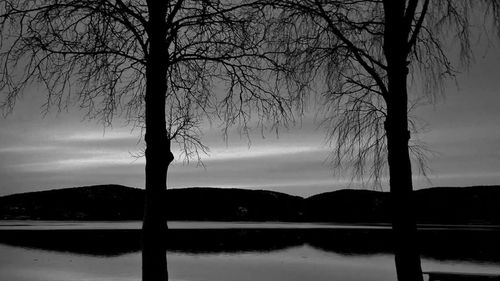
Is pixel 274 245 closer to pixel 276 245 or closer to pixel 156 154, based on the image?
pixel 276 245

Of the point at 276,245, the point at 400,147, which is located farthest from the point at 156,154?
the point at 276,245

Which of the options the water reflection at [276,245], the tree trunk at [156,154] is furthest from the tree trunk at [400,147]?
the water reflection at [276,245]

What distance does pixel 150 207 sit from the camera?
13008 millimetres

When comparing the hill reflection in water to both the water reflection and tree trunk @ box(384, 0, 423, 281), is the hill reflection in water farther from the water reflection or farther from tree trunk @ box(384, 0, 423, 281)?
tree trunk @ box(384, 0, 423, 281)

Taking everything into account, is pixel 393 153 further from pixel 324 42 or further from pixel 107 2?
pixel 107 2

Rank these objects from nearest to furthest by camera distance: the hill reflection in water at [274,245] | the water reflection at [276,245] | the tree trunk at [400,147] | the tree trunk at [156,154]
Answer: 1. the tree trunk at [156,154]
2. the tree trunk at [400,147]
3. the water reflection at [276,245]
4. the hill reflection in water at [274,245]

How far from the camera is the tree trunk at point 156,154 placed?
12969 millimetres

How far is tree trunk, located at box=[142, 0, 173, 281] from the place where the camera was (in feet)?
42.5

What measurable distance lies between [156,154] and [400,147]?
5386 millimetres

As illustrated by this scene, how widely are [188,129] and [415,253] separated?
20.1 feet

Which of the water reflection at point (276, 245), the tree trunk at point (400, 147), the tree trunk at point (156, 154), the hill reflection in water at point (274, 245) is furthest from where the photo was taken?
the hill reflection in water at point (274, 245)

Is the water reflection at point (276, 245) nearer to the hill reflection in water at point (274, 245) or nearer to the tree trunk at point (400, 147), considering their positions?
the hill reflection in water at point (274, 245)

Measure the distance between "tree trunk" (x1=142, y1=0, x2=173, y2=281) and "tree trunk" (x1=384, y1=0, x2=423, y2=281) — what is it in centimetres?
503

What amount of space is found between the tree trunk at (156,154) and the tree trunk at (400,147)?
16.5 ft
